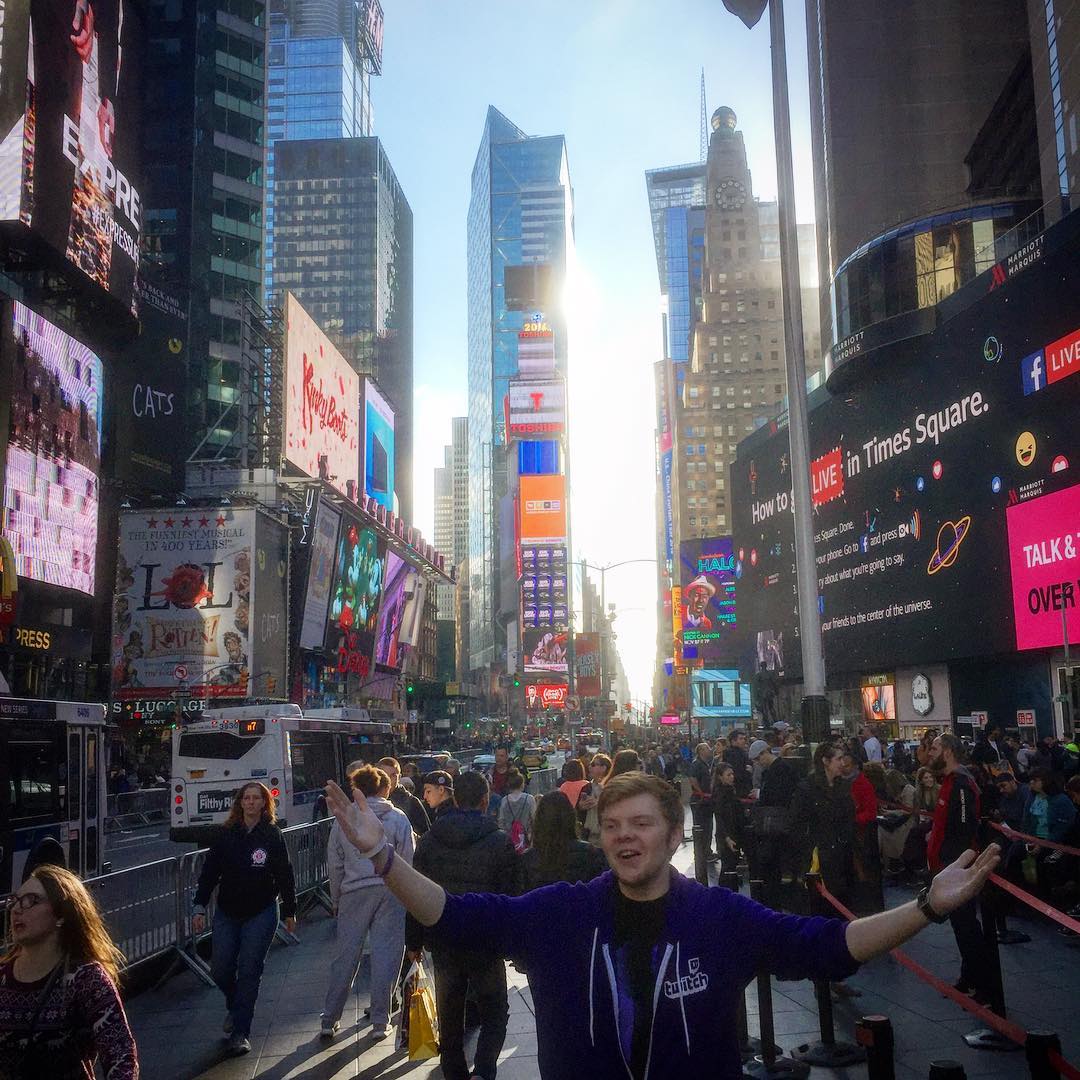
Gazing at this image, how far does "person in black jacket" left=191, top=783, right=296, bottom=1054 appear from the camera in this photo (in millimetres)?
8102

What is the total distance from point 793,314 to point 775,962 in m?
12.1

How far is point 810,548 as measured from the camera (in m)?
13.8

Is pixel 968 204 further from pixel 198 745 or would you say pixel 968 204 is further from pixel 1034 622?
pixel 198 745

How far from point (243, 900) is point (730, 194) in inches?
6820

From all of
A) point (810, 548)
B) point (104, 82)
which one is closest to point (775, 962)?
point (810, 548)

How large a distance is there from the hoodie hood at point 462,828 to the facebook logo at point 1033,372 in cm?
2973

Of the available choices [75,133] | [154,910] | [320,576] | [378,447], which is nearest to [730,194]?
[378,447]

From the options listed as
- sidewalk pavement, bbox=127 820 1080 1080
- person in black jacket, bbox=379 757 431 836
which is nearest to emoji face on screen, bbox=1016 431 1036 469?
sidewalk pavement, bbox=127 820 1080 1080

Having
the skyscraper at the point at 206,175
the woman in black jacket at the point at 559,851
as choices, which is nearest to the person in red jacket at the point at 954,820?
the woman in black jacket at the point at 559,851

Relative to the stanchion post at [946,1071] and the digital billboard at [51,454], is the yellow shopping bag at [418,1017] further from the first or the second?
the digital billboard at [51,454]

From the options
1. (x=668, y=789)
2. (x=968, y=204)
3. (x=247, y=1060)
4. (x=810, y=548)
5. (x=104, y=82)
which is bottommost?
(x=247, y=1060)

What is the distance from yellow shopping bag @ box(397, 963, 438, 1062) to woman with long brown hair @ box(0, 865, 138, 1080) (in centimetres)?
361

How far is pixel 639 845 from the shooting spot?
3322 mm

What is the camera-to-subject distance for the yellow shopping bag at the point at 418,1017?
282 inches
